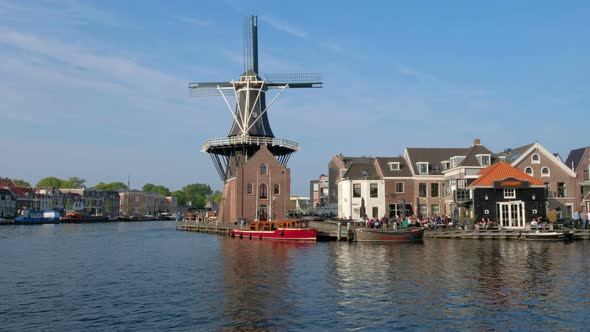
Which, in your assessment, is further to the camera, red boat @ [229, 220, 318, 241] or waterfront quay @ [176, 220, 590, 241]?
red boat @ [229, 220, 318, 241]

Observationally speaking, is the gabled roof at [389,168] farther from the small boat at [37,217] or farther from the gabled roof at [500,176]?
the small boat at [37,217]

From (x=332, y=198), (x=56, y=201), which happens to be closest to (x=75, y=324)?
(x=332, y=198)

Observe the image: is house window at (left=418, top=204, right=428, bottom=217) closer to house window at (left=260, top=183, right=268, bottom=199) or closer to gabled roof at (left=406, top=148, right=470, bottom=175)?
gabled roof at (left=406, top=148, right=470, bottom=175)

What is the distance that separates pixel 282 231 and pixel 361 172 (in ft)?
67.2

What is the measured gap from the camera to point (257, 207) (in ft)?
234

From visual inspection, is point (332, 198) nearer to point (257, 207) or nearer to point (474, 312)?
point (257, 207)

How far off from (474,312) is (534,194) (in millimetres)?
40681

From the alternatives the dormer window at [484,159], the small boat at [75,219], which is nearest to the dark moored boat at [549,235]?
the dormer window at [484,159]

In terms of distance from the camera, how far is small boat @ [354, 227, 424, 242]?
48.7 meters

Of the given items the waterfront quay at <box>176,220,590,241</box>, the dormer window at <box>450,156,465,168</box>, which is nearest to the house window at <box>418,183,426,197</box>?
the dormer window at <box>450,156,465,168</box>

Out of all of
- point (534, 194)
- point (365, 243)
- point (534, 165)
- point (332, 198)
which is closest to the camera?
point (365, 243)

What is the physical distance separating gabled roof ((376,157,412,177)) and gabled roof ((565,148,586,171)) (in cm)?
2153

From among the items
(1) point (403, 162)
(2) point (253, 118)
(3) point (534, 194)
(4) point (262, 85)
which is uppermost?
(4) point (262, 85)

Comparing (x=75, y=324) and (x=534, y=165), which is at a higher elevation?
(x=534, y=165)
